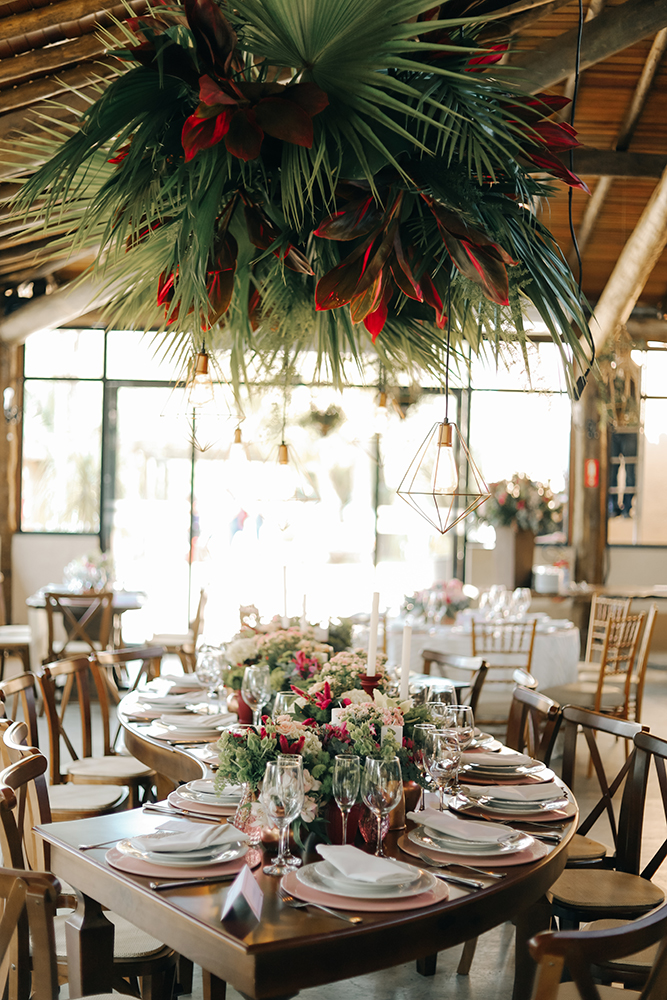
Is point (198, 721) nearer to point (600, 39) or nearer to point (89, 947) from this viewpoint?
A: point (89, 947)

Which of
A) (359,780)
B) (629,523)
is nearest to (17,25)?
(359,780)

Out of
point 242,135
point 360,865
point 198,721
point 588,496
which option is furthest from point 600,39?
point 588,496

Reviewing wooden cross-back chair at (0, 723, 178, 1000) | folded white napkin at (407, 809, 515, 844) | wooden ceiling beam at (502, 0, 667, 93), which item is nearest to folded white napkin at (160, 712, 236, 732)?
wooden cross-back chair at (0, 723, 178, 1000)

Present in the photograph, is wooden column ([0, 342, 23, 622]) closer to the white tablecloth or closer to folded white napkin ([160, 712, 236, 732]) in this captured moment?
the white tablecloth

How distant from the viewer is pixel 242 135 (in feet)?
6.81

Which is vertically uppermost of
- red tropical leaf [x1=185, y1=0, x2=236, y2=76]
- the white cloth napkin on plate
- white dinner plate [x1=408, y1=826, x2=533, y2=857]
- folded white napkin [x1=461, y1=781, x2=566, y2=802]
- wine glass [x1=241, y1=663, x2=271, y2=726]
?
red tropical leaf [x1=185, y1=0, x2=236, y2=76]

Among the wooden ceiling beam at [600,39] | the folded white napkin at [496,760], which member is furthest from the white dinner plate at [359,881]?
the wooden ceiling beam at [600,39]

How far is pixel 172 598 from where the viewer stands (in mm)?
9766

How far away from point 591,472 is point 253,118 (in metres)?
7.96

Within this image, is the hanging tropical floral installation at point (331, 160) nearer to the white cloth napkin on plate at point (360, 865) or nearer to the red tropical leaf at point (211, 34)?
the red tropical leaf at point (211, 34)

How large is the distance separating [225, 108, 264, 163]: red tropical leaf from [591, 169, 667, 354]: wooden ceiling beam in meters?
4.46

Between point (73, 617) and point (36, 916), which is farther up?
point (36, 916)

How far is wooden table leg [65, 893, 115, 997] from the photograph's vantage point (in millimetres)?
1896

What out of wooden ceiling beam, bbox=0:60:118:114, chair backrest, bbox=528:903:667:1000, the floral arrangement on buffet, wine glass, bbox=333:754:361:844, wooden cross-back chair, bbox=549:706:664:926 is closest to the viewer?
chair backrest, bbox=528:903:667:1000
